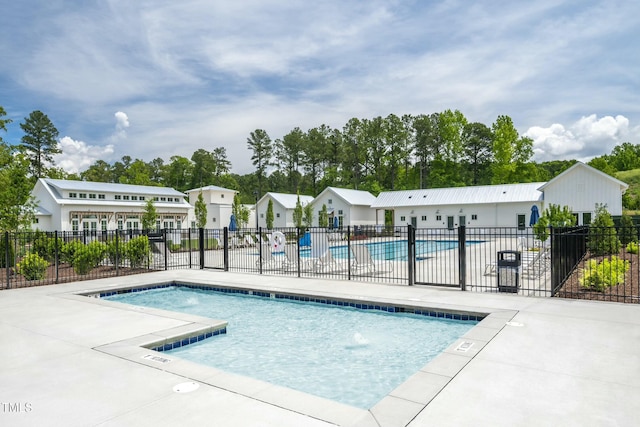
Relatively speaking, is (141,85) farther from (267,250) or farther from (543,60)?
(543,60)

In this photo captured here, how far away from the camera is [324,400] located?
3.78 m

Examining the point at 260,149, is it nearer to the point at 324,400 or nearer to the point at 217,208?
the point at 217,208

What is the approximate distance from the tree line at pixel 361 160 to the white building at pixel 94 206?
15.7 m

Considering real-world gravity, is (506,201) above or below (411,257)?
above

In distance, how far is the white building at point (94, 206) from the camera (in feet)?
117

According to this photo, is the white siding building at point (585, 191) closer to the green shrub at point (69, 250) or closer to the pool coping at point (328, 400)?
the pool coping at point (328, 400)

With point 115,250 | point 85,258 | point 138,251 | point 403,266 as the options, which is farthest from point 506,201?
point 85,258

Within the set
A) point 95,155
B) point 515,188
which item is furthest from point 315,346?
point 95,155

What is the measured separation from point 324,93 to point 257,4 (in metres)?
13.5

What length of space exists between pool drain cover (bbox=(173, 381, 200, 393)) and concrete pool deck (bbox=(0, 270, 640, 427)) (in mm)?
48

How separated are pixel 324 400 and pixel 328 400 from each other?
0.04 meters

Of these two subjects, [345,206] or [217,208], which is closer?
[345,206]

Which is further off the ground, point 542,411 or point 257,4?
point 257,4

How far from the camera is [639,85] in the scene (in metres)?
33.7
